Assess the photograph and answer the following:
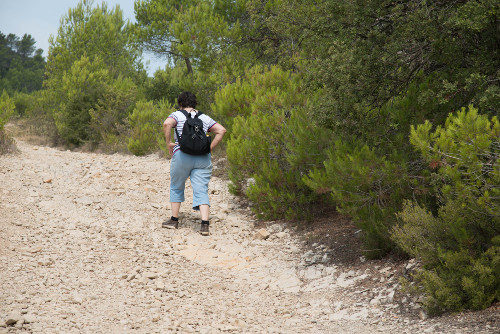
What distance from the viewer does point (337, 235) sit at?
6.43 m

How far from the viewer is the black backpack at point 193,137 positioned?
6.38m

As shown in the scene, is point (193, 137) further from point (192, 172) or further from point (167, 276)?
point (167, 276)

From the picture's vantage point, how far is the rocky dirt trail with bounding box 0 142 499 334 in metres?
4.26

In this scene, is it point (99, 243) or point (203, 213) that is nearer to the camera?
point (99, 243)

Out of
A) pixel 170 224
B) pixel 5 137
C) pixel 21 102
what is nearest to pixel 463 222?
pixel 170 224

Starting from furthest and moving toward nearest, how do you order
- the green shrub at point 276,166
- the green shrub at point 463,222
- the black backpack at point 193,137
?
the green shrub at point 276,166, the black backpack at point 193,137, the green shrub at point 463,222

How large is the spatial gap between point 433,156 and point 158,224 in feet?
13.8

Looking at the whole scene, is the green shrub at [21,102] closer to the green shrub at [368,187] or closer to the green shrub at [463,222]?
the green shrub at [368,187]

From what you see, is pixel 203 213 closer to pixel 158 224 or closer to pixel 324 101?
pixel 158 224

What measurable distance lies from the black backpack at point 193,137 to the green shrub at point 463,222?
301 centimetres

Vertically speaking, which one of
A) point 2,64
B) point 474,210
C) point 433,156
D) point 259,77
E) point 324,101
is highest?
point 2,64

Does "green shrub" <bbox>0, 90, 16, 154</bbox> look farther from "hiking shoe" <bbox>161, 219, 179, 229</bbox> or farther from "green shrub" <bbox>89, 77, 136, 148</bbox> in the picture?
"hiking shoe" <bbox>161, 219, 179, 229</bbox>

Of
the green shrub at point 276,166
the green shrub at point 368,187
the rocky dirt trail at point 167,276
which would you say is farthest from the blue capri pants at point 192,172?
the green shrub at point 368,187

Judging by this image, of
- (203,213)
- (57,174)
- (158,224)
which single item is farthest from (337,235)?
(57,174)
